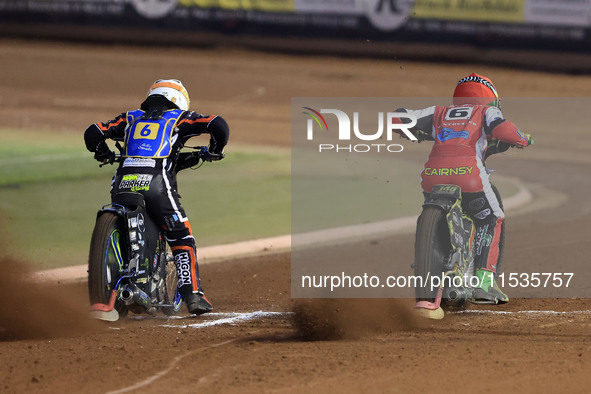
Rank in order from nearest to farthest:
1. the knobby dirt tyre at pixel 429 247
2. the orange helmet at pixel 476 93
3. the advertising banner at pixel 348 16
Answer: the knobby dirt tyre at pixel 429 247 → the orange helmet at pixel 476 93 → the advertising banner at pixel 348 16

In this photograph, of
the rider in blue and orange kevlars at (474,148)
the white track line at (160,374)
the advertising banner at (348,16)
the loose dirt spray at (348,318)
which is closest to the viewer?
the white track line at (160,374)

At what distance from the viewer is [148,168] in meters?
7.65

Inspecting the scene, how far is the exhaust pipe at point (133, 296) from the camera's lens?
24.1ft

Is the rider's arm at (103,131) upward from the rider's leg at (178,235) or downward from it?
upward

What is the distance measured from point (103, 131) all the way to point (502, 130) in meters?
3.18

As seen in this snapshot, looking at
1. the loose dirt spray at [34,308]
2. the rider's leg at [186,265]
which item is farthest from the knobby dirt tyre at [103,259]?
the rider's leg at [186,265]

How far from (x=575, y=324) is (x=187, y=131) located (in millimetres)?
3385

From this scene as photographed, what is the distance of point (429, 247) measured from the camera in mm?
7602

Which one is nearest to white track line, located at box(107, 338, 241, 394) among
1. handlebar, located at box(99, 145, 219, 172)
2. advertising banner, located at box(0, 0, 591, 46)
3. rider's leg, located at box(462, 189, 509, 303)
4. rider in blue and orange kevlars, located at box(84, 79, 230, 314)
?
rider in blue and orange kevlars, located at box(84, 79, 230, 314)

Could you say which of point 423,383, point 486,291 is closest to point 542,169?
point 486,291

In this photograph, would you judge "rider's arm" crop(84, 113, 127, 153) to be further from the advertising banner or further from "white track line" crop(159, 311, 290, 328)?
the advertising banner

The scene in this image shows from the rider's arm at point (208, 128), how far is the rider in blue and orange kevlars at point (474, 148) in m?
1.52

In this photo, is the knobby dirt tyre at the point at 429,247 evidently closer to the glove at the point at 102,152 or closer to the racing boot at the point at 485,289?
the racing boot at the point at 485,289

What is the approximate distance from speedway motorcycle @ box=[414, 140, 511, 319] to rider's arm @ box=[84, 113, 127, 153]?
2522 mm
